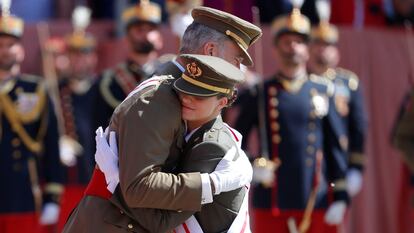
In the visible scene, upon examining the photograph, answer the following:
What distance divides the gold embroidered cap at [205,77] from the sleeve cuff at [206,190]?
1.03 feet

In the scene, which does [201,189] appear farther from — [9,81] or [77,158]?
[77,158]

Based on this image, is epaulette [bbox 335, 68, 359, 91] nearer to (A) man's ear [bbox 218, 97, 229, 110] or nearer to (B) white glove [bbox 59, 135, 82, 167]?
(B) white glove [bbox 59, 135, 82, 167]

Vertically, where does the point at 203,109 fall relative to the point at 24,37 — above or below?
above

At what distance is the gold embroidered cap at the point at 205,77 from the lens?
12.8ft

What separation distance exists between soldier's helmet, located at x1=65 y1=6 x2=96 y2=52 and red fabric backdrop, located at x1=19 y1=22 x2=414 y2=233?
0.38ft

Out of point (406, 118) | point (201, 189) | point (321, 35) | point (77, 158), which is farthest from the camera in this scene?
point (77, 158)

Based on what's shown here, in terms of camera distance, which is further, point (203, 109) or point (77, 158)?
point (77, 158)

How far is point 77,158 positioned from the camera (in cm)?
868

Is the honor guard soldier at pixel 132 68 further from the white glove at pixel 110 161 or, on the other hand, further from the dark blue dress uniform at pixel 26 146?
the white glove at pixel 110 161

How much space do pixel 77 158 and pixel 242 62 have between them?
4684 millimetres

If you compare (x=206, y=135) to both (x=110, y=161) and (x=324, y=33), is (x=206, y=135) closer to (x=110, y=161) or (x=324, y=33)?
(x=110, y=161)

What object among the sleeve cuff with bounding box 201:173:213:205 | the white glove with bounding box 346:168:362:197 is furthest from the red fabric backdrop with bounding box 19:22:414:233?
the sleeve cuff with bounding box 201:173:213:205

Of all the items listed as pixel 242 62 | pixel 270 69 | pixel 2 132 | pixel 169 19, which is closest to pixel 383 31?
pixel 270 69

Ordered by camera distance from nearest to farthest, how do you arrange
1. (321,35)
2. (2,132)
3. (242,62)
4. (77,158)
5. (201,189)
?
1. (201,189)
2. (242,62)
3. (2,132)
4. (321,35)
5. (77,158)
